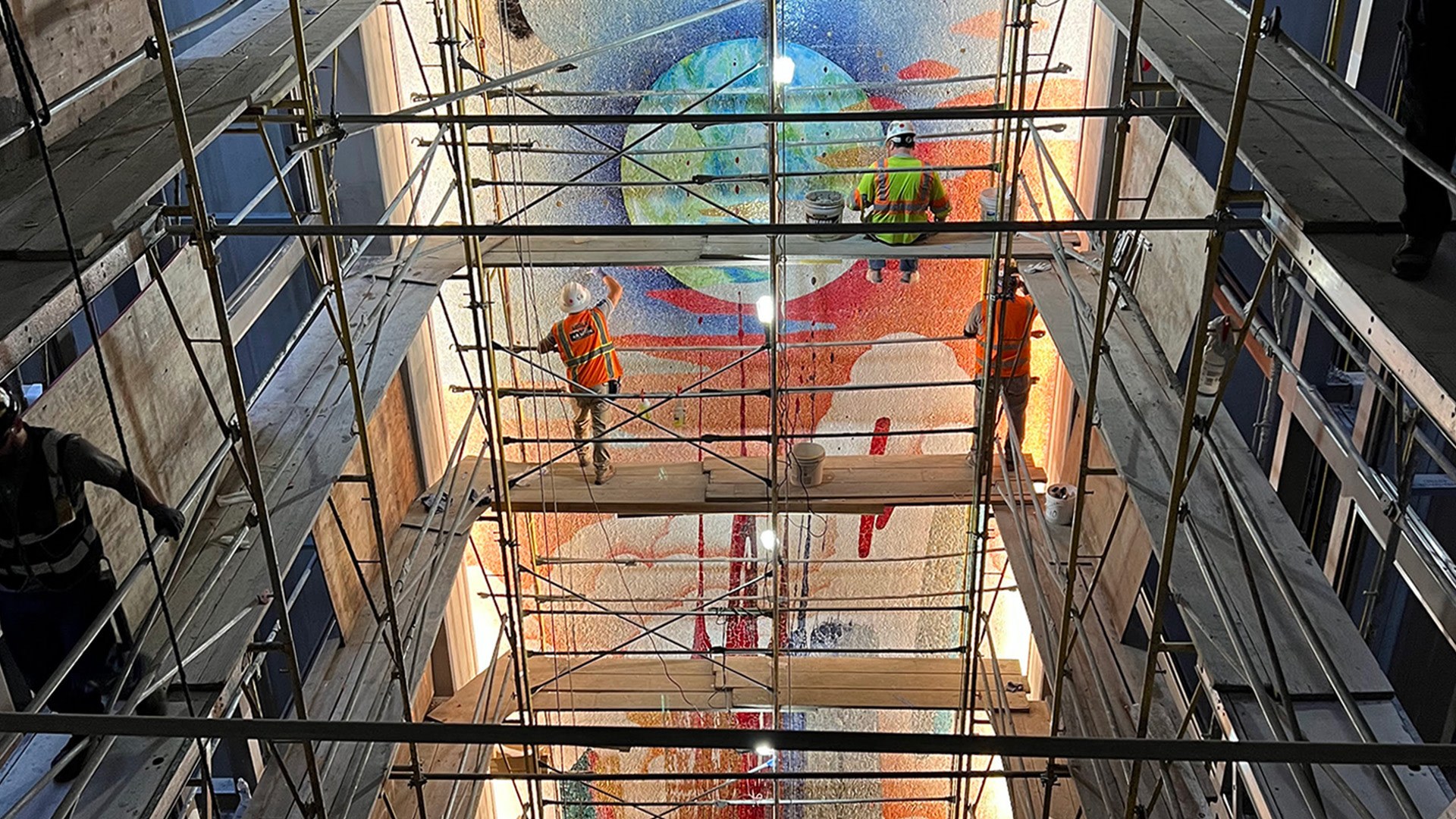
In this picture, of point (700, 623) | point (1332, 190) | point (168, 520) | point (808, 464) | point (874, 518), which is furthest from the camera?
point (700, 623)

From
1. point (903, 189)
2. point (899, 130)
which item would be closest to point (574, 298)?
point (903, 189)

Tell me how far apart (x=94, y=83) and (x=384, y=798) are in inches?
109

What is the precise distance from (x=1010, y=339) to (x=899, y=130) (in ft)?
3.83

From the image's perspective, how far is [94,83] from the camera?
3.08m

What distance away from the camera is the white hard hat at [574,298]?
5887 mm

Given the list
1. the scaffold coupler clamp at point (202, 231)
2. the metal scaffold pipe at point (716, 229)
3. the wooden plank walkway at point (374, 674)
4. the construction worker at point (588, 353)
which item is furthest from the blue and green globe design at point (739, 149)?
the scaffold coupler clamp at point (202, 231)

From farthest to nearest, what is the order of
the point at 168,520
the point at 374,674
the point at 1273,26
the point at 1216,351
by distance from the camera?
the point at 374,674
the point at 1216,351
the point at 168,520
the point at 1273,26

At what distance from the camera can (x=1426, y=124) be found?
2393 mm

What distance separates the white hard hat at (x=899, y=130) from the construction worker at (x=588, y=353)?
1.63 meters

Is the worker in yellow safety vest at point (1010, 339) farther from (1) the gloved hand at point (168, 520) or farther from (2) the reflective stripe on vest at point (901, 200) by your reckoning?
(1) the gloved hand at point (168, 520)

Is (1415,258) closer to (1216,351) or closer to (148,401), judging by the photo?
(1216,351)

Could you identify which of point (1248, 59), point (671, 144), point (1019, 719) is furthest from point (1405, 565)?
point (671, 144)

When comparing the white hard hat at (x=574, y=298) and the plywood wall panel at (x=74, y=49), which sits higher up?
the plywood wall panel at (x=74, y=49)

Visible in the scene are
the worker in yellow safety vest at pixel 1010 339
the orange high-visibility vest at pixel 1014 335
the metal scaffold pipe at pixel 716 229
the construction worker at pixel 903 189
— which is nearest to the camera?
the metal scaffold pipe at pixel 716 229
